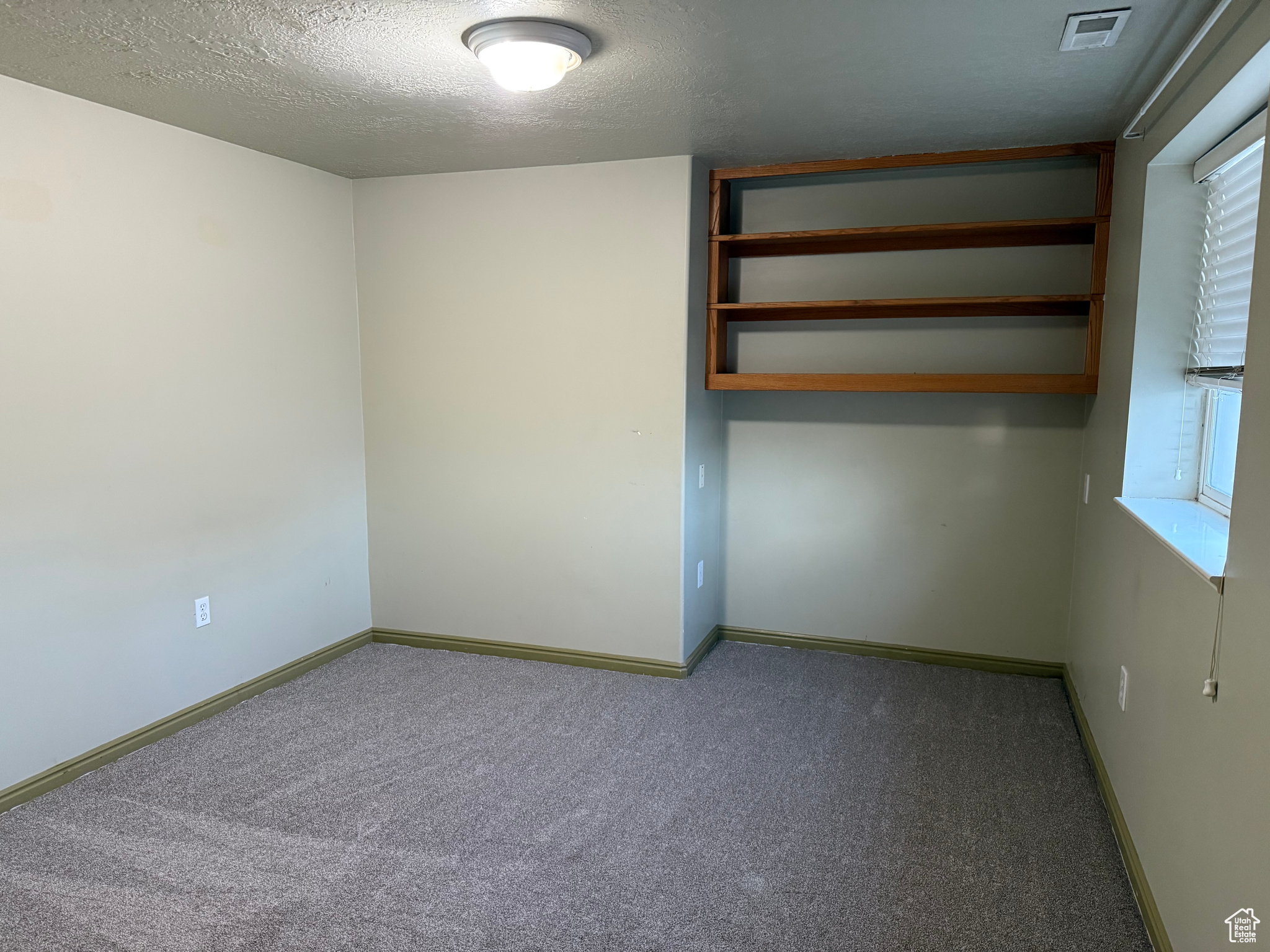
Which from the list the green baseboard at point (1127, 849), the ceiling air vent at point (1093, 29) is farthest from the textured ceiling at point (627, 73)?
the green baseboard at point (1127, 849)

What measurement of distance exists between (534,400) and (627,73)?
62.7 inches

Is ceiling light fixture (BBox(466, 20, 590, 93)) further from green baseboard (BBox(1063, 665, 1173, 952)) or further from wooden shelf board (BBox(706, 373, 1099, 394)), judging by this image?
green baseboard (BBox(1063, 665, 1173, 952))

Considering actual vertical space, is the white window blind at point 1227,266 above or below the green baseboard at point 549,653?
above

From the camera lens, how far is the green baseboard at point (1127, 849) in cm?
191

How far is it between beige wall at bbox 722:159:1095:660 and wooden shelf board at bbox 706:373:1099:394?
192 millimetres

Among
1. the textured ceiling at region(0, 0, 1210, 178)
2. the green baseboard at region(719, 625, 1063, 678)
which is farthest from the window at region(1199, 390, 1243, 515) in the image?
the green baseboard at region(719, 625, 1063, 678)

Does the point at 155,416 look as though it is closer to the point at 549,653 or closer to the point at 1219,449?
the point at 549,653

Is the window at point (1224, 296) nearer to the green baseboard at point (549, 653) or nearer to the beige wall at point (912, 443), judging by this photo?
the beige wall at point (912, 443)

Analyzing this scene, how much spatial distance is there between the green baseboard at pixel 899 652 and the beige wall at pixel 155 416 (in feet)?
6.60

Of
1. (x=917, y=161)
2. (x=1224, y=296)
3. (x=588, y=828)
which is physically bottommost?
(x=588, y=828)

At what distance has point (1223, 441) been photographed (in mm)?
2367

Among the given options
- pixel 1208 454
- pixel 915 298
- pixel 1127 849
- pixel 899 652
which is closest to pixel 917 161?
pixel 915 298

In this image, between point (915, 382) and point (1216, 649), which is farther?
point (915, 382)

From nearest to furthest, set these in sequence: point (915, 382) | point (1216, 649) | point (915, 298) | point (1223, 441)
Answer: point (1216, 649)
point (1223, 441)
point (915, 382)
point (915, 298)
